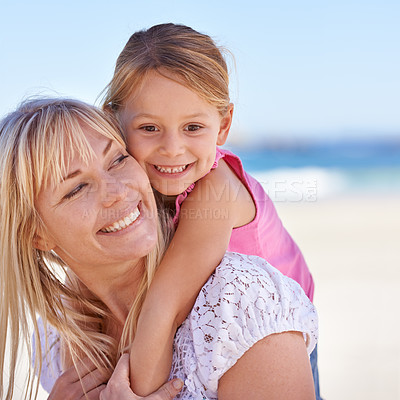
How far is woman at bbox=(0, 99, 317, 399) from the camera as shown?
1.80 metres

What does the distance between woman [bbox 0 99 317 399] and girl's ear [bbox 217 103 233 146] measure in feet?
2.25

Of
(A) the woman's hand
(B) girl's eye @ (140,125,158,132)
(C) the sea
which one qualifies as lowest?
(C) the sea

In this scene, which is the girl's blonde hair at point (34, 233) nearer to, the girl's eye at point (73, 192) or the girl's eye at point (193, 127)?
the girl's eye at point (73, 192)

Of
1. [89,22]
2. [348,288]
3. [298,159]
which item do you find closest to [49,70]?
[89,22]

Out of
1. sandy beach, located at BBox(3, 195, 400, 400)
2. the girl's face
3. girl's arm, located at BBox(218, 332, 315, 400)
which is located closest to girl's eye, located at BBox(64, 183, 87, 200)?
the girl's face

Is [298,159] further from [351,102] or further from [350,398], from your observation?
[350,398]

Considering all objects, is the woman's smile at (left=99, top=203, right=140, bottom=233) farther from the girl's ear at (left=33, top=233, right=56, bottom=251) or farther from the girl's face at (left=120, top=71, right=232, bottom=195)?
the girl's face at (left=120, top=71, right=232, bottom=195)

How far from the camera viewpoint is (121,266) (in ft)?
6.98

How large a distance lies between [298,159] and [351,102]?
250 cm

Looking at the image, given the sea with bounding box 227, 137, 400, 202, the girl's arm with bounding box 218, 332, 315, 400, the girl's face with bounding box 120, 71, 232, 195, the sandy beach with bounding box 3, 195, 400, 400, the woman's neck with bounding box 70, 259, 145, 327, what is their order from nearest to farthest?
the girl's arm with bounding box 218, 332, 315, 400 → the woman's neck with bounding box 70, 259, 145, 327 → the girl's face with bounding box 120, 71, 232, 195 → the sandy beach with bounding box 3, 195, 400, 400 → the sea with bounding box 227, 137, 400, 202

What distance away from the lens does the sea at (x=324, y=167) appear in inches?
420

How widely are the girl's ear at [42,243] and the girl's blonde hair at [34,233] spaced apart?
1 centimetres

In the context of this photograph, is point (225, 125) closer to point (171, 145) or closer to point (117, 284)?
point (171, 145)

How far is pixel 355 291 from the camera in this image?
18.1 feet
